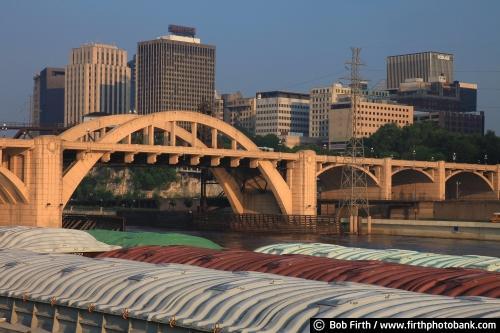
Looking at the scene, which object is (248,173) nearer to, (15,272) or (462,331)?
(15,272)

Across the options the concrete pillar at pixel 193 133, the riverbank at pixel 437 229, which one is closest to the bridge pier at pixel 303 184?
the riverbank at pixel 437 229

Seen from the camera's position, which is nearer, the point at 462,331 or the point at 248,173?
the point at 462,331

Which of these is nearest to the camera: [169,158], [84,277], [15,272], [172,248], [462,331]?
[462,331]

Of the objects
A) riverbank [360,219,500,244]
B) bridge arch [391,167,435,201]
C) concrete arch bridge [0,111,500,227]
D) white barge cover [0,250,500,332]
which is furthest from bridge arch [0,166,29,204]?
bridge arch [391,167,435,201]

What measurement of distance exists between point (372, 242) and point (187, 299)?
75.5m

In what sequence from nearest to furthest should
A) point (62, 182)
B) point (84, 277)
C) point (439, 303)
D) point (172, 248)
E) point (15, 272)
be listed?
point (439, 303), point (84, 277), point (15, 272), point (172, 248), point (62, 182)

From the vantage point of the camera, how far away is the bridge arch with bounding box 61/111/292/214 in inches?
4033

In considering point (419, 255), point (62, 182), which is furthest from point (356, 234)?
point (419, 255)

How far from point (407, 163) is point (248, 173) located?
2577 cm

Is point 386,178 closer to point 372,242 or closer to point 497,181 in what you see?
point 497,181

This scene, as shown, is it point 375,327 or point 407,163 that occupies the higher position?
point 407,163

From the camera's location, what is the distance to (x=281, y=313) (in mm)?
27672

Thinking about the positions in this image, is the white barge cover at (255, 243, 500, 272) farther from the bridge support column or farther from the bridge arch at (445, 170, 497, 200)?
the bridge arch at (445, 170, 497, 200)

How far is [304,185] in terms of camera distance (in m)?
123
